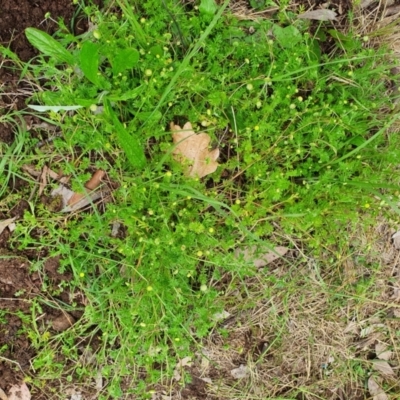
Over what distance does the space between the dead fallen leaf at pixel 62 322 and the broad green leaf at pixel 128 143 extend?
79cm

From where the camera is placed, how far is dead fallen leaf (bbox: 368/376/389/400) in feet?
8.34

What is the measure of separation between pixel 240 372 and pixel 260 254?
2.05 feet

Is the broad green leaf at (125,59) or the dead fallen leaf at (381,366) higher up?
the broad green leaf at (125,59)

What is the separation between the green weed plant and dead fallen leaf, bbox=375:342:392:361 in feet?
2.33

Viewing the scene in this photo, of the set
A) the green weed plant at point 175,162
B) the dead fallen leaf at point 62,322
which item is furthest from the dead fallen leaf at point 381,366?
the dead fallen leaf at point 62,322

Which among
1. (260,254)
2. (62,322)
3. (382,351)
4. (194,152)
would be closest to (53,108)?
(194,152)

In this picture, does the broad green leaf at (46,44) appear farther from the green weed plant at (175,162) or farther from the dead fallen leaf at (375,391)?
the dead fallen leaf at (375,391)

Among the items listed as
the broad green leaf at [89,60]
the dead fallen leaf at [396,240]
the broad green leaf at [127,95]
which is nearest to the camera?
the broad green leaf at [89,60]

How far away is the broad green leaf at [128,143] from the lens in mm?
2010

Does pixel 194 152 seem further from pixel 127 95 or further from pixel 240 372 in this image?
pixel 240 372

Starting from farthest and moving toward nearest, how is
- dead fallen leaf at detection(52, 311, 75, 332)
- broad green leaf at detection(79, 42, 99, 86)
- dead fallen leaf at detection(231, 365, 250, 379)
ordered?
dead fallen leaf at detection(231, 365, 250, 379) < dead fallen leaf at detection(52, 311, 75, 332) < broad green leaf at detection(79, 42, 99, 86)

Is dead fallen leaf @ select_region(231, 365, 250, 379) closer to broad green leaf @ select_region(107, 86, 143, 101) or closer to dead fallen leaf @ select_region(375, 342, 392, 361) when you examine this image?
dead fallen leaf @ select_region(375, 342, 392, 361)

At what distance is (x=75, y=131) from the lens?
2.09 metres

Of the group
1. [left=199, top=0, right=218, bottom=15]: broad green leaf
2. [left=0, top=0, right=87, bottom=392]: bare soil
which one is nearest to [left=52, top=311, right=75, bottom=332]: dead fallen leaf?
[left=0, top=0, right=87, bottom=392]: bare soil
